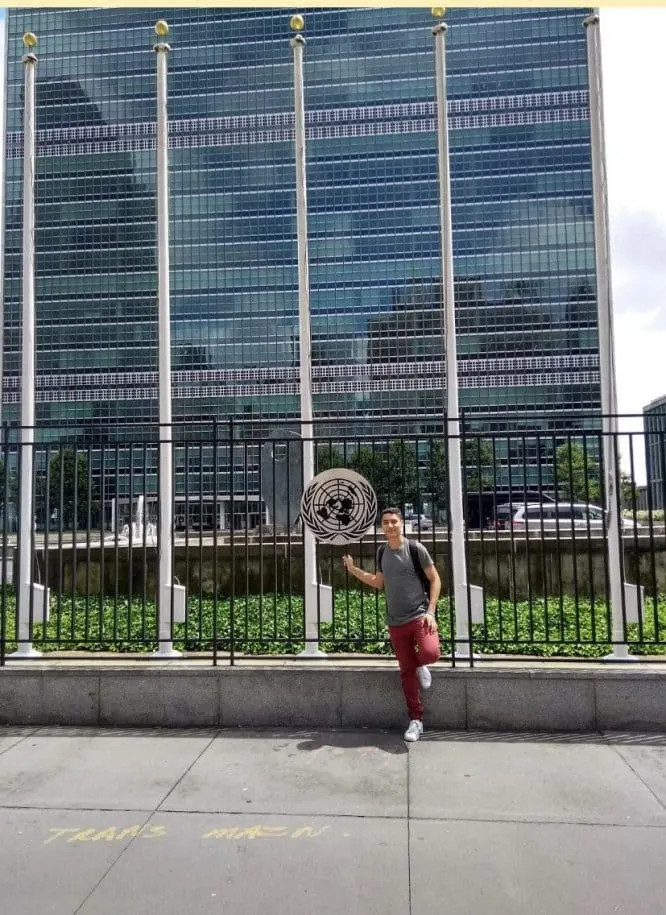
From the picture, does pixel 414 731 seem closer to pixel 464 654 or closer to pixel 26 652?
pixel 464 654

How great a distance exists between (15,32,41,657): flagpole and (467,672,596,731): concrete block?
435cm

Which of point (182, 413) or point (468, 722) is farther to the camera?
point (182, 413)

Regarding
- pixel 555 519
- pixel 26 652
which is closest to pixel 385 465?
pixel 555 519

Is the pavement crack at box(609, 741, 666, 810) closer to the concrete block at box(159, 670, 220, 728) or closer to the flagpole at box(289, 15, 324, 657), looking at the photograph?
the flagpole at box(289, 15, 324, 657)

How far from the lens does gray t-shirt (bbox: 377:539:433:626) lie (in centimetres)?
560

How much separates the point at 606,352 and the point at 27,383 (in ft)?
21.4

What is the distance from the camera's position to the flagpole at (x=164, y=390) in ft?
22.3

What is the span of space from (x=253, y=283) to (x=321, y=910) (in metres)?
88.8

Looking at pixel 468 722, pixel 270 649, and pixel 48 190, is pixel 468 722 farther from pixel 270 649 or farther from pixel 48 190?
pixel 48 190

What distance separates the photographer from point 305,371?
7.81m

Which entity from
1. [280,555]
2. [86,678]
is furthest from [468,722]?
[280,555]

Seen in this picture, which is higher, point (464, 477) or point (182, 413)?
point (182, 413)

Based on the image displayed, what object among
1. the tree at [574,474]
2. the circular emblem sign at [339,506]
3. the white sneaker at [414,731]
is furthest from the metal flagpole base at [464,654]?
the tree at [574,474]

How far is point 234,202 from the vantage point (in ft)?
284
